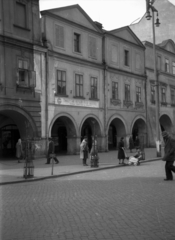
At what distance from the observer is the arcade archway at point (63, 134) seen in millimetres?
26984

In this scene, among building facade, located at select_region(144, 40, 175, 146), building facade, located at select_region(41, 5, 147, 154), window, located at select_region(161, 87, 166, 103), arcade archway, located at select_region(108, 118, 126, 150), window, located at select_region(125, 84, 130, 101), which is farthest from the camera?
window, located at select_region(161, 87, 166, 103)

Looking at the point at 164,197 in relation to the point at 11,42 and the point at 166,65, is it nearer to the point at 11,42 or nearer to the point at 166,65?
the point at 11,42

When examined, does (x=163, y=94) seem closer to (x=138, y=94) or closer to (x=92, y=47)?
(x=138, y=94)

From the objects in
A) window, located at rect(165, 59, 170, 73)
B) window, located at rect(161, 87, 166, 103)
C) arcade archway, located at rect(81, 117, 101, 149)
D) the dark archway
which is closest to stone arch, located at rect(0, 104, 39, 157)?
arcade archway, located at rect(81, 117, 101, 149)

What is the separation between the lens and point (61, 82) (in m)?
26.0

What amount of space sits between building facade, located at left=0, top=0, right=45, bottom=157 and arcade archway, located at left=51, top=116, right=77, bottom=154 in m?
3.45

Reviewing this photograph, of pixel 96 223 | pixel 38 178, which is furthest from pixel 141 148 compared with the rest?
pixel 96 223

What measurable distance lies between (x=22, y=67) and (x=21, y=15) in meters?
3.60

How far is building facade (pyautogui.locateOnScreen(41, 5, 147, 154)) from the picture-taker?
25.5 metres

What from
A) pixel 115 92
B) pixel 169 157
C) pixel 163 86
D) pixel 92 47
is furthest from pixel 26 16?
pixel 163 86

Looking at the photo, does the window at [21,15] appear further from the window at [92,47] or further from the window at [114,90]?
the window at [114,90]

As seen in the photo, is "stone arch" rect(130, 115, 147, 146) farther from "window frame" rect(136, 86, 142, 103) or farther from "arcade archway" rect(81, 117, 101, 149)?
"arcade archway" rect(81, 117, 101, 149)

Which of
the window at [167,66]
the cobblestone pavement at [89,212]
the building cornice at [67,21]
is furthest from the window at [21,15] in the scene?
the window at [167,66]

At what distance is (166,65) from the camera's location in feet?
133
